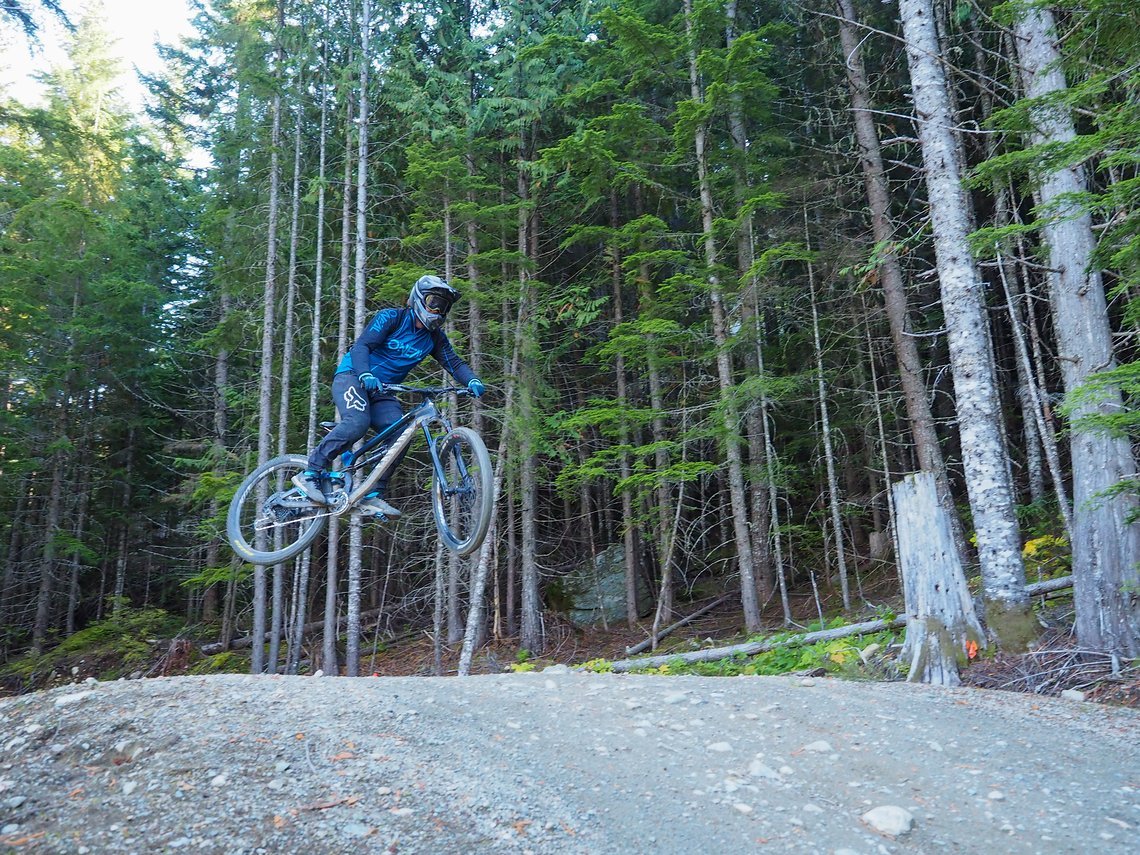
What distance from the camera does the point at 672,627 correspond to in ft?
47.4

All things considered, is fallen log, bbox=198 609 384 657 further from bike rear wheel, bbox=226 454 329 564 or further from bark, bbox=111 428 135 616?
bike rear wheel, bbox=226 454 329 564

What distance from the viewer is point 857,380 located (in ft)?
48.0

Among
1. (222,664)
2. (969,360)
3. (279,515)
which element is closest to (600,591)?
(222,664)

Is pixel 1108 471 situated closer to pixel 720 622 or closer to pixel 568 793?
pixel 568 793

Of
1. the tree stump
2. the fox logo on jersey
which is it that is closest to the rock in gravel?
the tree stump

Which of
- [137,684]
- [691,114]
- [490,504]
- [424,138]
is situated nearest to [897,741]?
[490,504]

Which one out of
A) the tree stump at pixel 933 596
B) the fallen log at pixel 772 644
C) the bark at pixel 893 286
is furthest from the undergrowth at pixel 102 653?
the bark at pixel 893 286

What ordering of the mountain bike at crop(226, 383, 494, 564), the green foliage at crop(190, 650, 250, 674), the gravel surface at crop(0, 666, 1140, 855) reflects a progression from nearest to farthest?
the gravel surface at crop(0, 666, 1140, 855) < the mountain bike at crop(226, 383, 494, 564) < the green foliage at crop(190, 650, 250, 674)

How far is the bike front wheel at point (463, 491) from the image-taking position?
5680mm

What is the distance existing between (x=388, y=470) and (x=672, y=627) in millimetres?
9608

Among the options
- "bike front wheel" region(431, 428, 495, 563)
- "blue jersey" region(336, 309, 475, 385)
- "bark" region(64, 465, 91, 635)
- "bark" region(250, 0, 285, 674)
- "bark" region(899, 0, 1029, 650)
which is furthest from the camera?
"bark" region(64, 465, 91, 635)

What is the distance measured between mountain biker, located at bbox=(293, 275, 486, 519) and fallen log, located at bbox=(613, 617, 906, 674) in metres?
5.36

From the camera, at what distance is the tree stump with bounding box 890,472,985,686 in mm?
6434

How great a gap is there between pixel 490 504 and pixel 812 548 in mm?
13986
